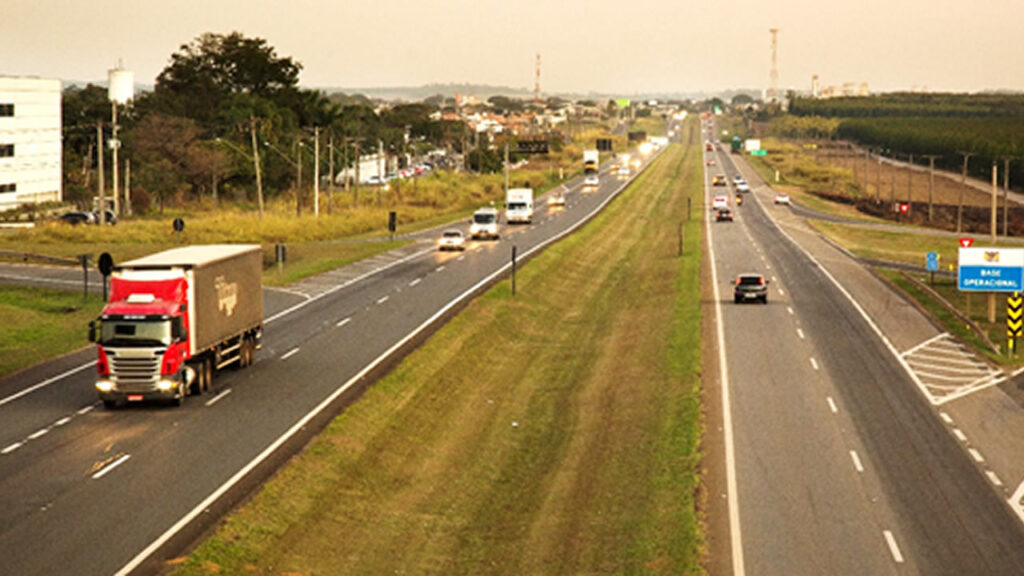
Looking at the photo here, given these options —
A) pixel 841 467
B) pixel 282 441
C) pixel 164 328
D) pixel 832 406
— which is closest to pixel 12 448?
pixel 164 328

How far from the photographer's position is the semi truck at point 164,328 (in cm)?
3456

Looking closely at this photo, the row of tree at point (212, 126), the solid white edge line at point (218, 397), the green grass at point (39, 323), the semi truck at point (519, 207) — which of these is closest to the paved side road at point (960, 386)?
the solid white edge line at point (218, 397)

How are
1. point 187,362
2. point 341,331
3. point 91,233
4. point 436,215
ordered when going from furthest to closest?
1. point 436,215
2. point 91,233
3. point 341,331
4. point 187,362

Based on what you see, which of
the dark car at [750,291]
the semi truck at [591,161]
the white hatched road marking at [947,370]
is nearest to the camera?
the white hatched road marking at [947,370]

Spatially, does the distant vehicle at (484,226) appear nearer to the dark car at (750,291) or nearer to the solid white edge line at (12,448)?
the dark car at (750,291)

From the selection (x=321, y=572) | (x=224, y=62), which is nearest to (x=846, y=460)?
(x=321, y=572)

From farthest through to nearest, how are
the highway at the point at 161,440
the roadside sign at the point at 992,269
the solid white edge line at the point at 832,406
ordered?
the roadside sign at the point at 992,269 → the solid white edge line at the point at 832,406 → the highway at the point at 161,440

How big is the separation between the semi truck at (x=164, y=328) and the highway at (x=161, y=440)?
0.74 meters

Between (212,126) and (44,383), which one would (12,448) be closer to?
(44,383)

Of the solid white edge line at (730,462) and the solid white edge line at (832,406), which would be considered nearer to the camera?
the solid white edge line at (730,462)

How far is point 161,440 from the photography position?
3222cm

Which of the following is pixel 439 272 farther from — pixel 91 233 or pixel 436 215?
pixel 436 215

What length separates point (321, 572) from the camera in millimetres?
25188

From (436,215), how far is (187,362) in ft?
304
